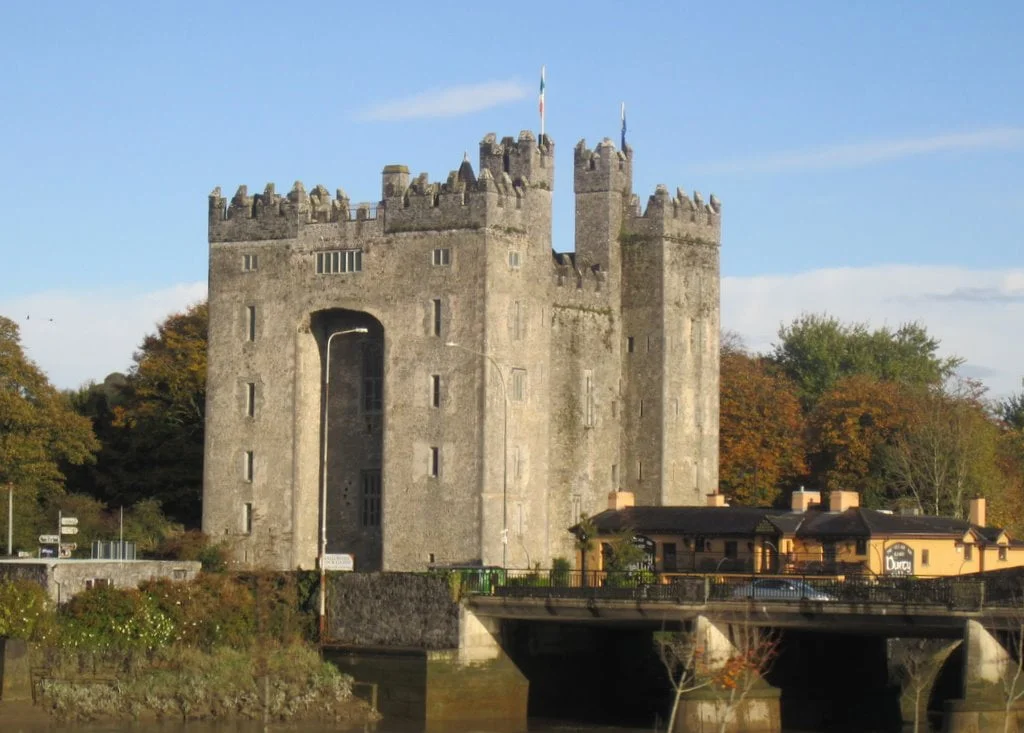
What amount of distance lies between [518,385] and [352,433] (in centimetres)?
704

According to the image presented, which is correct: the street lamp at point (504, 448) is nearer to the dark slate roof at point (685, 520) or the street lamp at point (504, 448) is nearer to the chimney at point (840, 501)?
the dark slate roof at point (685, 520)

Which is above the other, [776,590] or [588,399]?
[588,399]

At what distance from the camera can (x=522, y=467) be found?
83000mm

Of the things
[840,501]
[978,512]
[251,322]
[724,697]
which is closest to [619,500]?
[840,501]

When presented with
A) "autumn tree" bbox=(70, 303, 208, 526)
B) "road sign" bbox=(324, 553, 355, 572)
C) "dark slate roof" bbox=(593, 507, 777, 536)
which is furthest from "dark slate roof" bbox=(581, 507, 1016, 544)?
"autumn tree" bbox=(70, 303, 208, 526)

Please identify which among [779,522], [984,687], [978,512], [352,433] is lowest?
[984,687]

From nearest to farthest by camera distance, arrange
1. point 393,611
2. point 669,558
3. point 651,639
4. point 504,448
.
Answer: point 393,611
point 651,639
point 504,448
point 669,558

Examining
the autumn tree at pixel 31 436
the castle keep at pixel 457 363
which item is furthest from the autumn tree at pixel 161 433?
the castle keep at pixel 457 363

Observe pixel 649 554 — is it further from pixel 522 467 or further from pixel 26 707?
pixel 26 707

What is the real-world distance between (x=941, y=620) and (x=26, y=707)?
25.6 m

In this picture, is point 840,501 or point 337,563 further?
point 840,501

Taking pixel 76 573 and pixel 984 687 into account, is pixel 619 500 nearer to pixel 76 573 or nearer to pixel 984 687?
pixel 76 573

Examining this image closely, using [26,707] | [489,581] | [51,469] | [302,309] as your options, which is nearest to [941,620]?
[489,581]

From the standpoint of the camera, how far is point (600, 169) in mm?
92188
